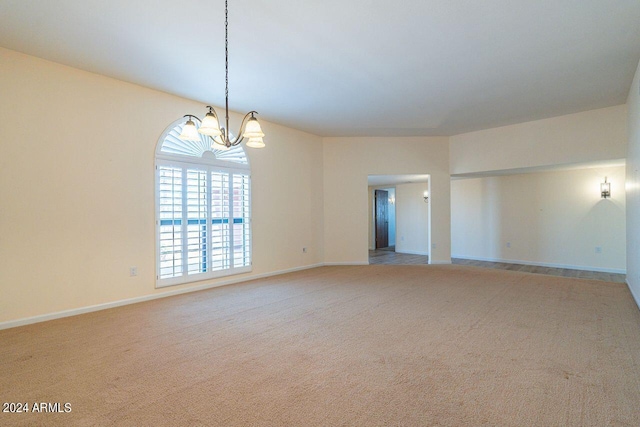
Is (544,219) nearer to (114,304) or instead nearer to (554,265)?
(554,265)

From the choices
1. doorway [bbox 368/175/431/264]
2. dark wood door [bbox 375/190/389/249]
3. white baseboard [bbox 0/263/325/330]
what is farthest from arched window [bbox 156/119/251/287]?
dark wood door [bbox 375/190/389/249]

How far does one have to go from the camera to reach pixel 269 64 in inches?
148

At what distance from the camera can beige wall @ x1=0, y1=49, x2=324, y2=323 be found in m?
3.45

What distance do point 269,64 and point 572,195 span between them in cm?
733

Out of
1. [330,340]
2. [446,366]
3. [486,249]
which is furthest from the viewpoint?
[486,249]

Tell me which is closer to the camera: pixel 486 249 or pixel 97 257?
pixel 97 257

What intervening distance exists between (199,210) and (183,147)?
98 cm

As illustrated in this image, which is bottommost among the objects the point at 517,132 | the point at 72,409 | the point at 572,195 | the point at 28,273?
the point at 72,409

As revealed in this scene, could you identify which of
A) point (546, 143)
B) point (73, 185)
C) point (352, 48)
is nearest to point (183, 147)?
point (73, 185)

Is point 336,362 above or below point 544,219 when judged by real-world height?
below

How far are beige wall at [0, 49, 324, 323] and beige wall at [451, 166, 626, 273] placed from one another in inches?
295

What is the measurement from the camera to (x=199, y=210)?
495cm

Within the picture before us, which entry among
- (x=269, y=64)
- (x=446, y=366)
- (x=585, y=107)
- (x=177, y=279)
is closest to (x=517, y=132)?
(x=585, y=107)

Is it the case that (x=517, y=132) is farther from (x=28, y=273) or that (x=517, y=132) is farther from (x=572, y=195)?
(x=28, y=273)
